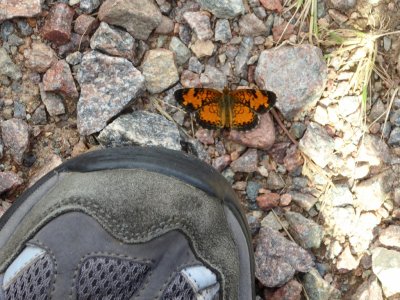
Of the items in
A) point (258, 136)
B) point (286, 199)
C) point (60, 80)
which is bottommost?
point (286, 199)

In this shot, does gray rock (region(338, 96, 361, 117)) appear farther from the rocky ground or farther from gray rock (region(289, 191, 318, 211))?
gray rock (region(289, 191, 318, 211))

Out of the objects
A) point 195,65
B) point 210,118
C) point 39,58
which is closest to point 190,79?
point 195,65

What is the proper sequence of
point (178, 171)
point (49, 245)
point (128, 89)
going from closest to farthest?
point (49, 245)
point (178, 171)
point (128, 89)

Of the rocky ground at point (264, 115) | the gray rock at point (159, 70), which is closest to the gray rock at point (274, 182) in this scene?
the rocky ground at point (264, 115)

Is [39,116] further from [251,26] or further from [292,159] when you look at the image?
[292,159]

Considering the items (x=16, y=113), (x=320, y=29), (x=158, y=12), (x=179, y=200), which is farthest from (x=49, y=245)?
(x=320, y=29)

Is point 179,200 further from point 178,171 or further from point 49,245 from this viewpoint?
point 49,245

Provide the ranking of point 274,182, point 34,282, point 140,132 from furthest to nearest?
1. point 274,182
2. point 140,132
3. point 34,282
